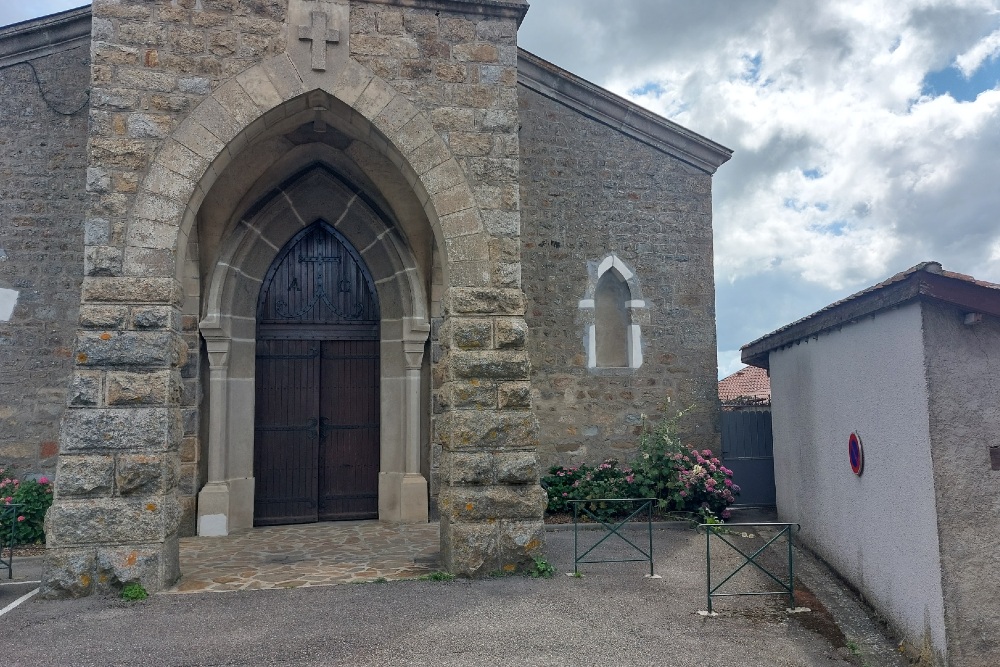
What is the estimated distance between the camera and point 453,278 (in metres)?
5.71

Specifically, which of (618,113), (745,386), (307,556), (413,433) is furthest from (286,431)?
(745,386)

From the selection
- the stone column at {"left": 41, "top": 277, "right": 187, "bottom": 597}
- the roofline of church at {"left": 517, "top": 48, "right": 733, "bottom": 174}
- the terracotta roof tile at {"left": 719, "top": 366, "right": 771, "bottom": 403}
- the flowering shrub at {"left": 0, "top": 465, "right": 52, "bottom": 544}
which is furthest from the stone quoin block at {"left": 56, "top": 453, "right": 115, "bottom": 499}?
the terracotta roof tile at {"left": 719, "top": 366, "right": 771, "bottom": 403}

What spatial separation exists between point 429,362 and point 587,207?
3007 millimetres

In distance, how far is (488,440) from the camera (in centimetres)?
550

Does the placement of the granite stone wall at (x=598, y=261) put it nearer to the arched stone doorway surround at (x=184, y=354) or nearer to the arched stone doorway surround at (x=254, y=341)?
the arched stone doorway surround at (x=254, y=341)

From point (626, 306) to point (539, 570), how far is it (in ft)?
15.3

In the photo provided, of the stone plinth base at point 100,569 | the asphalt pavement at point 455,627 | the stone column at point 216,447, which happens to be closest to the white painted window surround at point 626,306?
the asphalt pavement at point 455,627

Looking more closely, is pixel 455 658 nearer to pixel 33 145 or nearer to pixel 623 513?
pixel 623 513

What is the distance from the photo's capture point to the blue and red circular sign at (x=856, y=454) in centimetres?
548

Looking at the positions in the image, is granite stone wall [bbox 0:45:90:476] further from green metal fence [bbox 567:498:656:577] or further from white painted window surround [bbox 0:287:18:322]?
green metal fence [bbox 567:498:656:577]

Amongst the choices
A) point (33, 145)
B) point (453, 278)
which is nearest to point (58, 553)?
point (453, 278)

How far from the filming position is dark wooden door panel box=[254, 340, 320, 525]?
8.06m

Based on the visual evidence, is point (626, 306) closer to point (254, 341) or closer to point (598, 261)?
point (598, 261)

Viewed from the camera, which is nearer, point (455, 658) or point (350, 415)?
point (455, 658)
